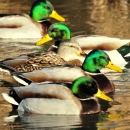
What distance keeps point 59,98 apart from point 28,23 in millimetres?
6384

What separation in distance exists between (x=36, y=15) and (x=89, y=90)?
6.50 metres

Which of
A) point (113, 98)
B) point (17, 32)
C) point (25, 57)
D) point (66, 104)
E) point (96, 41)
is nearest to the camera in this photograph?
point (66, 104)

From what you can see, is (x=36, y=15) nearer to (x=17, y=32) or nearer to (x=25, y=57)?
(x=17, y=32)

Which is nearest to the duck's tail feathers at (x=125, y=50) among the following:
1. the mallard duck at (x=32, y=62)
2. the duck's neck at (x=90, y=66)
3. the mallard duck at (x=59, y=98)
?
the mallard duck at (x=32, y=62)

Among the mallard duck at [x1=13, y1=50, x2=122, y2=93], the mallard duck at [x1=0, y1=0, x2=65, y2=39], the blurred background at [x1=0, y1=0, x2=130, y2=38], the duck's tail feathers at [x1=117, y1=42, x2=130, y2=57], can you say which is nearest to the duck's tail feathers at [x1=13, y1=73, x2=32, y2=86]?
the mallard duck at [x1=13, y1=50, x2=122, y2=93]

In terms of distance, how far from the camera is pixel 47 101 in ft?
33.2

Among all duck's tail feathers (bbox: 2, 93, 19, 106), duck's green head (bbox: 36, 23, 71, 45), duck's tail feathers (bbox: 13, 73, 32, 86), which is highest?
duck's green head (bbox: 36, 23, 71, 45)

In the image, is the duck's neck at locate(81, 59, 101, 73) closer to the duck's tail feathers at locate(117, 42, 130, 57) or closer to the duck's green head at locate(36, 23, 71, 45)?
the duck's green head at locate(36, 23, 71, 45)

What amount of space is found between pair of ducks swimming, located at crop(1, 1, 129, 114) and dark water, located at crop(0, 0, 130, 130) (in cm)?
13

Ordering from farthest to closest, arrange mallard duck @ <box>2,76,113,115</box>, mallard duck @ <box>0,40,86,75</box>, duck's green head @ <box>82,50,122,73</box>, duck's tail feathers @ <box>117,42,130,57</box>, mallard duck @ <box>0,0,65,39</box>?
mallard duck @ <box>0,0,65,39</box>, duck's tail feathers @ <box>117,42,130,57</box>, mallard duck @ <box>0,40,86,75</box>, duck's green head @ <box>82,50,122,73</box>, mallard duck @ <box>2,76,113,115</box>

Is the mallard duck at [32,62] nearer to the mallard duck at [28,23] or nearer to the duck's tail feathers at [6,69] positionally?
the duck's tail feathers at [6,69]

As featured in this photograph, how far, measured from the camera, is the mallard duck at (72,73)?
10938 millimetres

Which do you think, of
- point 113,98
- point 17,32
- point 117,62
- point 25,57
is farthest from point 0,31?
point 113,98

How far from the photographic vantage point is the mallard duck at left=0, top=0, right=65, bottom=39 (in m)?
16.2
